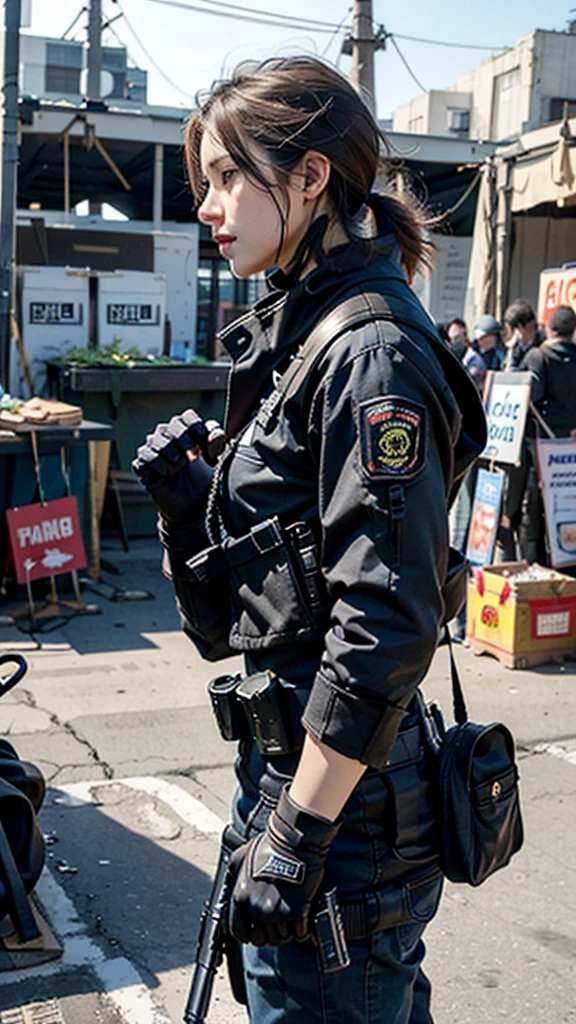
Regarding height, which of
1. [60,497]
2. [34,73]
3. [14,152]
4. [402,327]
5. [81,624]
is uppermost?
[34,73]

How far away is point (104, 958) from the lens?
10.7 feet

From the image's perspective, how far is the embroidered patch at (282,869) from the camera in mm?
1576

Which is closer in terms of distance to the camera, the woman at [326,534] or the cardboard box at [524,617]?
the woman at [326,534]

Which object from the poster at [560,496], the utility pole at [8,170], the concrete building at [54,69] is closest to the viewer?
the poster at [560,496]

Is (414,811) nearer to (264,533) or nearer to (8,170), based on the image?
(264,533)

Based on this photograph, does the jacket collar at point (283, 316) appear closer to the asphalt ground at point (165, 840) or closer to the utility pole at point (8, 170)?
the asphalt ground at point (165, 840)

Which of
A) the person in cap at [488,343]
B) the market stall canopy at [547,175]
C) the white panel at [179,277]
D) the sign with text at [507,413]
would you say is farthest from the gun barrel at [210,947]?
the white panel at [179,277]

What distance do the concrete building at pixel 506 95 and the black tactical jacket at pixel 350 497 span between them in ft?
104

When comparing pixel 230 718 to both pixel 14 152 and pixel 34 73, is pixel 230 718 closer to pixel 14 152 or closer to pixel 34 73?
pixel 14 152

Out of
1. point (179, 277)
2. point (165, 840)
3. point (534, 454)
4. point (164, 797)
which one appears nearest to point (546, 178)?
point (179, 277)

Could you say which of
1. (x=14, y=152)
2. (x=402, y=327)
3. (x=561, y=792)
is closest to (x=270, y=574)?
(x=402, y=327)

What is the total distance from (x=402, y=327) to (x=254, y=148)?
376 mm

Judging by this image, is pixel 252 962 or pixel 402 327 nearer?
pixel 402 327

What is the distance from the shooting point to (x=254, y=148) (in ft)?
5.69
